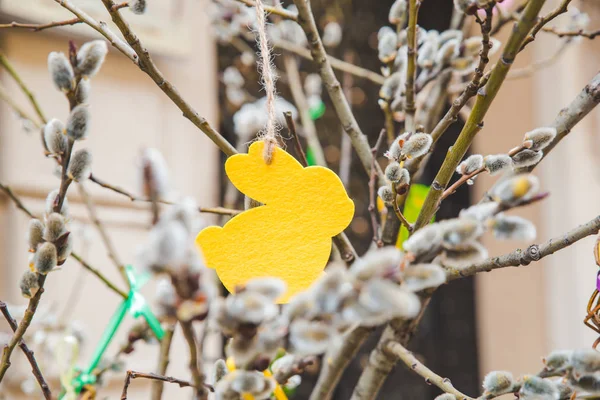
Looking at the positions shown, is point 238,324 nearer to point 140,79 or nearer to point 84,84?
point 84,84

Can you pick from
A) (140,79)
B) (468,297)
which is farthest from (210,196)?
(468,297)

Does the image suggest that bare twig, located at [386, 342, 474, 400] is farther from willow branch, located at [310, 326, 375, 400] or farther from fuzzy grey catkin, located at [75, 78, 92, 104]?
fuzzy grey catkin, located at [75, 78, 92, 104]

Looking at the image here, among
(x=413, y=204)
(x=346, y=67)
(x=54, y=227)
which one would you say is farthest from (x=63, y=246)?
(x=346, y=67)

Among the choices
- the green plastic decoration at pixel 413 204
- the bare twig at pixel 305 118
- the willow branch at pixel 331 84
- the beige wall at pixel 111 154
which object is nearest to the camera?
the willow branch at pixel 331 84

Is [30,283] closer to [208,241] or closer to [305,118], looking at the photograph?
[208,241]

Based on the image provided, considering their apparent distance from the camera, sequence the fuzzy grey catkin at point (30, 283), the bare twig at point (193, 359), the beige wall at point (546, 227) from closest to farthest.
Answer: the bare twig at point (193, 359) < the fuzzy grey catkin at point (30, 283) < the beige wall at point (546, 227)

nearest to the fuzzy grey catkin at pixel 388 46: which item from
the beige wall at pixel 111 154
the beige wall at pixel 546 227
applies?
the beige wall at pixel 111 154

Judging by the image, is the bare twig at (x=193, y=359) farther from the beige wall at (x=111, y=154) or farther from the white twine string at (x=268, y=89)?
the beige wall at (x=111, y=154)

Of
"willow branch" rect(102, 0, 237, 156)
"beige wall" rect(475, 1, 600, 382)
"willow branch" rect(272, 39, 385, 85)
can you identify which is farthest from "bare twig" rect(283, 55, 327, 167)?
"beige wall" rect(475, 1, 600, 382)
